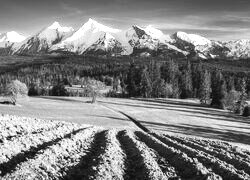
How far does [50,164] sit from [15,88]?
96.7 m

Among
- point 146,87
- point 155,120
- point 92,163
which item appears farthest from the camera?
point 146,87

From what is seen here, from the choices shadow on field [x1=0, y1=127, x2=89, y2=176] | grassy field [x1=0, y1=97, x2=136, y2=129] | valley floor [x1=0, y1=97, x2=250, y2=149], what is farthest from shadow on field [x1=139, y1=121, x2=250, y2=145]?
shadow on field [x1=0, y1=127, x2=89, y2=176]

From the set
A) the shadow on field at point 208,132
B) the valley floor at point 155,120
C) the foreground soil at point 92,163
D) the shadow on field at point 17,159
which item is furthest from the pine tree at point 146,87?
the shadow on field at point 17,159

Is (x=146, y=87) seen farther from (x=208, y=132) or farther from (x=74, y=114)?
(x=208, y=132)

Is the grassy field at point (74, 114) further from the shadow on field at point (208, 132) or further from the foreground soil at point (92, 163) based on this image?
the foreground soil at point (92, 163)

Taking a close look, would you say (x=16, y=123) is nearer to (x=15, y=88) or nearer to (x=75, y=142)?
(x=75, y=142)

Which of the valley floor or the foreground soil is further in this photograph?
the valley floor

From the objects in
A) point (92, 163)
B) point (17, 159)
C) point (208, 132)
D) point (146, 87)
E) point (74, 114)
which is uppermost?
point (146, 87)

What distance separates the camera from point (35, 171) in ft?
68.9

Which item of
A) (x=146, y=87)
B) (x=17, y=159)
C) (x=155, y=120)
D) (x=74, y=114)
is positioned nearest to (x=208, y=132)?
(x=155, y=120)

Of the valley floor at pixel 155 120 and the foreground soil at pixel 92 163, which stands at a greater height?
the foreground soil at pixel 92 163

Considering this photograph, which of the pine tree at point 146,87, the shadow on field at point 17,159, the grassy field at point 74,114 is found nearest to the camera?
the shadow on field at point 17,159

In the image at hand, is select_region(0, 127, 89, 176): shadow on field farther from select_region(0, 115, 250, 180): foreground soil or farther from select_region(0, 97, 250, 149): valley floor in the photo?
select_region(0, 97, 250, 149): valley floor

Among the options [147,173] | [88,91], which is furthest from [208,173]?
[88,91]
